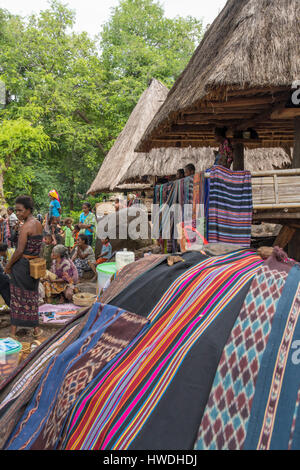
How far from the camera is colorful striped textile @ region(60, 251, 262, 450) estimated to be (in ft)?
3.81

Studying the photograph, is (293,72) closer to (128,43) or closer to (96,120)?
(96,120)

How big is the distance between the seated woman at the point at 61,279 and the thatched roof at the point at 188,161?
11.7 feet

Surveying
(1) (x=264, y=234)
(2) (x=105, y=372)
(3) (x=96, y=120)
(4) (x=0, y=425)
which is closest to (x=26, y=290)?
(4) (x=0, y=425)

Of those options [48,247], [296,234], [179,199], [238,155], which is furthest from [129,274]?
[48,247]

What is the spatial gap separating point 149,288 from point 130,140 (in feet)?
37.1

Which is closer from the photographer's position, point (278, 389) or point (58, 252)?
point (278, 389)

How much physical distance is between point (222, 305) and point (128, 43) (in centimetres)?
2417

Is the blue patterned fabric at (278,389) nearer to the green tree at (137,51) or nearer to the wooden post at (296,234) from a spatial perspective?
the wooden post at (296,234)

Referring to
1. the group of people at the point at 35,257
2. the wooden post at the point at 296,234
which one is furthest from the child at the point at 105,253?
the wooden post at the point at 296,234

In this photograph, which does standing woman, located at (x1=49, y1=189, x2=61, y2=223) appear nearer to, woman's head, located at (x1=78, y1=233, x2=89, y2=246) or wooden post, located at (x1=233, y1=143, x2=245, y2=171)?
woman's head, located at (x1=78, y1=233, x2=89, y2=246)

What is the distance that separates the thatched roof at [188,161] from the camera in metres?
8.17

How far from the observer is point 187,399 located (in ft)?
3.65

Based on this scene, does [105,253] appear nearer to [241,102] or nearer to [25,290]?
[25,290]
